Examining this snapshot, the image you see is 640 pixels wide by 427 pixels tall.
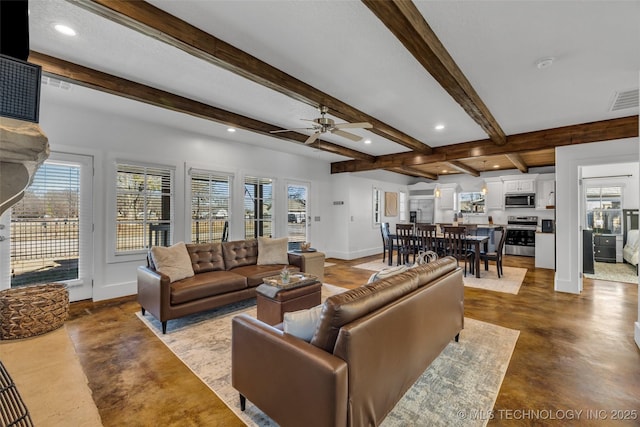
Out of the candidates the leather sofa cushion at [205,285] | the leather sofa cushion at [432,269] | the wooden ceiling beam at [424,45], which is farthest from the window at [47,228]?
the leather sofa cushion at [432,269]

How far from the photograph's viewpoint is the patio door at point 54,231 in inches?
134

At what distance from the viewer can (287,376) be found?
1.44 metres

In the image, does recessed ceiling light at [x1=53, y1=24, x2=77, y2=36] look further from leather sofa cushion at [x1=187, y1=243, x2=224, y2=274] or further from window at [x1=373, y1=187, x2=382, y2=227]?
window at [x1=373, y1=187, x2=382, y2=227]

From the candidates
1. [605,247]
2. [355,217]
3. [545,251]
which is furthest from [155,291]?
[605,247]

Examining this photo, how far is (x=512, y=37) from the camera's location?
223 cm

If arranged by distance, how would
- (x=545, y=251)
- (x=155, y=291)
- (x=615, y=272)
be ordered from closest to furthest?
(x=155, y=291), (x=615, y=272), (x=545, y=251)

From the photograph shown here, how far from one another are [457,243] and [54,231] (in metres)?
6.26

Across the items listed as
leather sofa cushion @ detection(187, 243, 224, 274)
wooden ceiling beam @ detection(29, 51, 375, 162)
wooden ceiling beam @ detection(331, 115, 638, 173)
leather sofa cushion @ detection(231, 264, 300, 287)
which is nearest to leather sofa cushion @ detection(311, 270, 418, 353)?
leather sofa cushion @ detection(231, 264, 300, 287)

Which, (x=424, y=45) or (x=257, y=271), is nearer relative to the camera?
(x=424, y=45)

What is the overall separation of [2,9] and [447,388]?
135 inches

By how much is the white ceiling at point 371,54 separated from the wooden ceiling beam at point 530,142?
26 centimetres

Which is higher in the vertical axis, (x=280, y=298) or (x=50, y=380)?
(x=280, y=298)

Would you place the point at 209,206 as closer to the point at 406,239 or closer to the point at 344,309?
the point at 406,239

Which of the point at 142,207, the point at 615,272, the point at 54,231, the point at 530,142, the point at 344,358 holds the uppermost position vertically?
the point at 530,142
